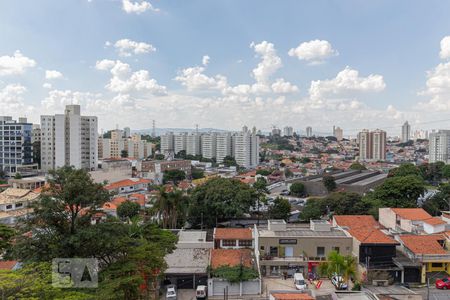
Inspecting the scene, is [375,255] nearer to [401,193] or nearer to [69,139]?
[401,193]

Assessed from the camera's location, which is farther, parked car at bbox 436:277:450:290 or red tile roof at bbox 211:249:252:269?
red tile roof at bbox 211:249:252:269

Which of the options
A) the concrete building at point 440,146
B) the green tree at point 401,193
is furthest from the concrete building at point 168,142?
the green tree at point 401,193

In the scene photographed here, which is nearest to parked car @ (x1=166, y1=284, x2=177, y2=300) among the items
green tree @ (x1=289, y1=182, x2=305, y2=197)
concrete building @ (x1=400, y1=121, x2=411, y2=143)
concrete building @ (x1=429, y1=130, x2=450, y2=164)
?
green tree @ (x1=289, y1=182, x2=305, y2=197)

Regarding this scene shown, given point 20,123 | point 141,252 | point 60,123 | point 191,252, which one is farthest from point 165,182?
point 141,252

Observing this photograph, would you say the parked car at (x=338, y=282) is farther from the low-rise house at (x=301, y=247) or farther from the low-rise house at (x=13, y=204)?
the low-rise house at (x=13, y=204)

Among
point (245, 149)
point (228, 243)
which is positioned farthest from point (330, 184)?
point (245, 149)

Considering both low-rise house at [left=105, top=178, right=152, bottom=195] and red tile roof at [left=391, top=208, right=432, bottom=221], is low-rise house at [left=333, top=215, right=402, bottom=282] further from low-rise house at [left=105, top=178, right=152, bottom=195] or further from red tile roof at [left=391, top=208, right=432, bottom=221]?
low-rise house at [left=105, top=178, right=152, bottom=195]
